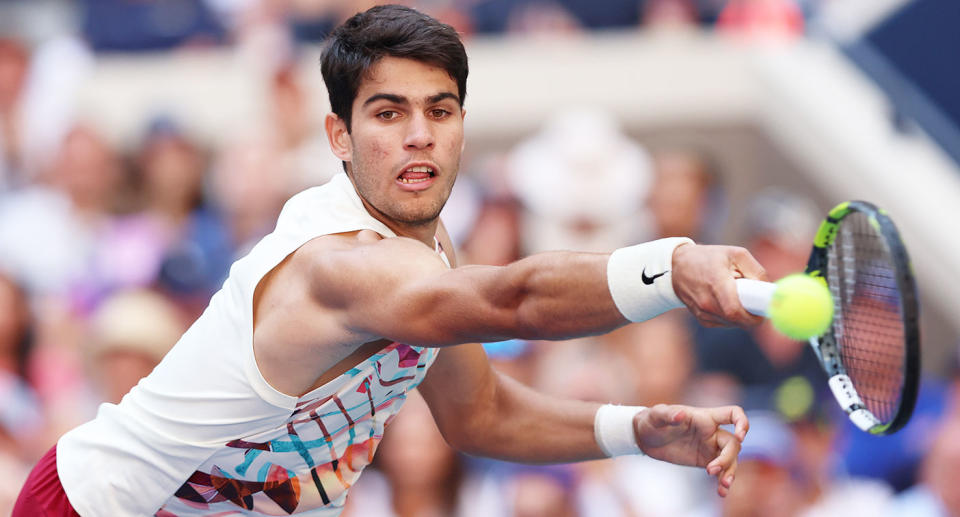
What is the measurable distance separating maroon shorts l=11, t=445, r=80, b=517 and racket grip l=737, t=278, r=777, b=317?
199 cm

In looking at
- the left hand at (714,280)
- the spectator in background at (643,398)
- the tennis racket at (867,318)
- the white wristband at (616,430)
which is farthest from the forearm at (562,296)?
the spectator in background at (643,398)

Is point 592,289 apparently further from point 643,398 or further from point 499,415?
point 643,398

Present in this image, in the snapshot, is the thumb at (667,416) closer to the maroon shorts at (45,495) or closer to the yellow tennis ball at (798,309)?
the yellow tennis ball at (798,309)

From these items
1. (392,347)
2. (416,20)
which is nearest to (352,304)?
(392,347)

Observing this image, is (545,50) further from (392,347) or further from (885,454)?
(392,347)

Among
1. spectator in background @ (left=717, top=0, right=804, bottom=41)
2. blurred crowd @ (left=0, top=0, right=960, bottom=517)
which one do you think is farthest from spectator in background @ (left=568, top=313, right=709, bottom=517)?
spectator in background @ (left=717, top=0, right=804, bottom=41)

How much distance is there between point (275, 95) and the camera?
7641 millimetres

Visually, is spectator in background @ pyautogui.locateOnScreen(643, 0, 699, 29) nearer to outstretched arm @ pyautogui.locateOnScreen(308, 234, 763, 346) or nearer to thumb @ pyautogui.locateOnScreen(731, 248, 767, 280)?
outstretched arm @ pyautogui.locateOnScreen(308, 234, 763, 346)

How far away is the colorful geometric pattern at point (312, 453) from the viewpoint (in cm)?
308

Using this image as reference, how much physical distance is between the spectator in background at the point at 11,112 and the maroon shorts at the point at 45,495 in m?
5.07

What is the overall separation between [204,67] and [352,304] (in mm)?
6222

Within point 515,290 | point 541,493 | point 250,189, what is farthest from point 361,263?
point 250,189

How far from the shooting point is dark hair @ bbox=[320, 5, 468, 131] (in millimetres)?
2928

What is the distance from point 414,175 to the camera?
9.74 feet
